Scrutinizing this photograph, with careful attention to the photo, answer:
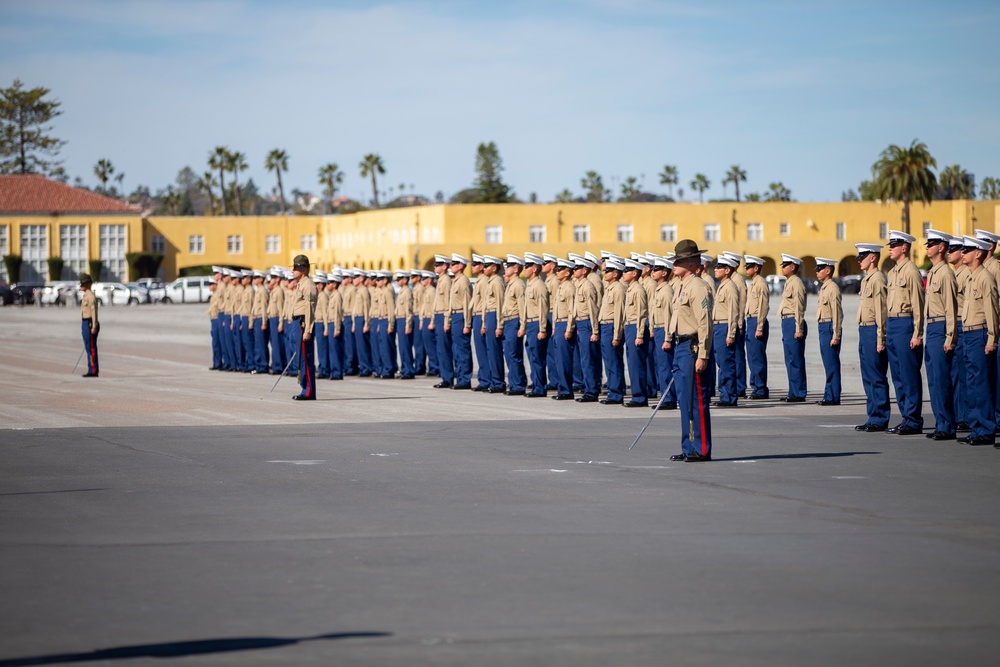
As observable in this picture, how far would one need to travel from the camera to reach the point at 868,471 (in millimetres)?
11711

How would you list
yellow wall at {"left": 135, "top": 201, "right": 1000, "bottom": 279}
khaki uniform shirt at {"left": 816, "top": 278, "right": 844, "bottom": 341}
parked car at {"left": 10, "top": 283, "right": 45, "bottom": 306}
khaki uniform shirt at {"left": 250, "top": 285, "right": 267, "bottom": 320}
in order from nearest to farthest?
khaki uniform shirt at {"left": 816, "top": 278, "right": 844, "bottom": 341} → khaki uniform shirt at {"left": 250, "top": 285, "right": 267, "bottom": 320} → parked car at {"left": 10, "top": 283, "right": 45, "bottom": 306} → yellow wall at {"left": 135, "top": 201, "right": 1000, "bottom": 279}

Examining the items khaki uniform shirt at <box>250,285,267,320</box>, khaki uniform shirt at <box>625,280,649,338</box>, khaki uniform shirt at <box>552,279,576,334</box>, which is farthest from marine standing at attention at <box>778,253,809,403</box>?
khaki uniform shirt at <box>250,285,267,320</box>

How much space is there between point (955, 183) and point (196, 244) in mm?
77200

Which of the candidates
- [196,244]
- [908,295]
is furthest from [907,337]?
A: [196,244]

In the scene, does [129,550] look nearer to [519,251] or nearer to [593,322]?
[593,322]

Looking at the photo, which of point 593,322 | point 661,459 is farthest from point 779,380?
point 661,459

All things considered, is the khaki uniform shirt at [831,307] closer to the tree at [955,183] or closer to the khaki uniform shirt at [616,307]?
the khaki uniform shirt at [616,307]

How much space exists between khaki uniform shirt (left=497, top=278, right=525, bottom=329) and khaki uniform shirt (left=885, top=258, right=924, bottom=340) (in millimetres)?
7337

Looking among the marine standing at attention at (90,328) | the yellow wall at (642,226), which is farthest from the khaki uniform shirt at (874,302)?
the yellow wall at (642,226)

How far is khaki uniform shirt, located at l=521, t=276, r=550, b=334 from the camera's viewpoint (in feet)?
68.8

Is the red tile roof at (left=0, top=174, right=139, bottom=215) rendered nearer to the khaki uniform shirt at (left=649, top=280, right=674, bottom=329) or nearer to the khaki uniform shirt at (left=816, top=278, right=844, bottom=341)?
the khaki uniform shirt at (left=649, top=280, right=674, bottom=329)

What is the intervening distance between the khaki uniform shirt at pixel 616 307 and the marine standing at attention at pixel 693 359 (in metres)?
6.94

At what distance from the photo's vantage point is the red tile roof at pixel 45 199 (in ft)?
343

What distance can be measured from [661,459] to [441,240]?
80241mm
